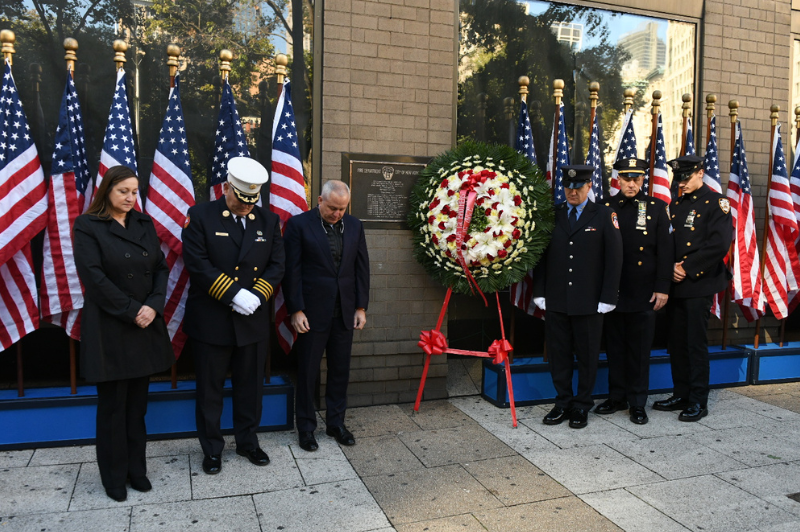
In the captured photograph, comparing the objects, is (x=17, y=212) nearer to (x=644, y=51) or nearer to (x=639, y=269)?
(x=639, y=269)

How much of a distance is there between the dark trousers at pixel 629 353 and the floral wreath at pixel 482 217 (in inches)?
39.1

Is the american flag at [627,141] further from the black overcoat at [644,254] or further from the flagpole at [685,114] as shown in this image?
the black overcoat at [644,254]

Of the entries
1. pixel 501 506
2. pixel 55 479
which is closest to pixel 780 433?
pixel 501 506

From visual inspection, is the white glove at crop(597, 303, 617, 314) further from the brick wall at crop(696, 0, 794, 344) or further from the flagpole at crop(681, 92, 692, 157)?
the brick wall at crop(696, 0, 794, 344)

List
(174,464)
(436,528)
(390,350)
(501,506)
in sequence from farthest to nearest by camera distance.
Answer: (390,350) → (174,464) → (501,506) → (436,528)

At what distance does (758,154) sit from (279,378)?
5649mm

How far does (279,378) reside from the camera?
518 cm

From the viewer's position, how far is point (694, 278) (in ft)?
17.9

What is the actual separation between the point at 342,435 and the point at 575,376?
95.2 inches

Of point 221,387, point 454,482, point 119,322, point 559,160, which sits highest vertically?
point 559,160

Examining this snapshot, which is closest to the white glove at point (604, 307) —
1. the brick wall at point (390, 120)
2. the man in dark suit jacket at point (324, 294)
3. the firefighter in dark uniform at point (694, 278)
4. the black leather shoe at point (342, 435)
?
the firefighter in dark uniform at point (694, 278)

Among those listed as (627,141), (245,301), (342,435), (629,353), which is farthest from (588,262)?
(245,301)

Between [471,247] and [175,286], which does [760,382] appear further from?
[175,286]

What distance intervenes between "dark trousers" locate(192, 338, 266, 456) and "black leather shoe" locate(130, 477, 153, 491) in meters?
0.43
